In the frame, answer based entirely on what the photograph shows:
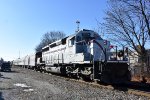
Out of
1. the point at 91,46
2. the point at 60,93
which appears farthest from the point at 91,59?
the point at 60,93

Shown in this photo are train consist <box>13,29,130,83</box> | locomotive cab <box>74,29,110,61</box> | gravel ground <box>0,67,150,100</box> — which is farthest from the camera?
locomotive cab <box>74,29,110,61</box>

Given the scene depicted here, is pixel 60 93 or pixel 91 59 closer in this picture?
pixel 60 93

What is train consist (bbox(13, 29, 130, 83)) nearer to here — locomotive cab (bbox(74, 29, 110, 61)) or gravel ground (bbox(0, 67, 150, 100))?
locomotive cab (bbox(74, 29, 110, 61))

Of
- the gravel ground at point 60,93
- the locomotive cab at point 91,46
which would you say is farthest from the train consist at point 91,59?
the gravel ground at point 60,93

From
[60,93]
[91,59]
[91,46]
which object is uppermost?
[91,46]

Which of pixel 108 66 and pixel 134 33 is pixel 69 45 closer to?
pixel 108 66

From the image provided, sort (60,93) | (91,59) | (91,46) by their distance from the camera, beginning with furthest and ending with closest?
(91,46)
(91,59)
(60,93)

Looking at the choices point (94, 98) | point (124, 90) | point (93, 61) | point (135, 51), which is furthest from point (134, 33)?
A: point (94, 98)

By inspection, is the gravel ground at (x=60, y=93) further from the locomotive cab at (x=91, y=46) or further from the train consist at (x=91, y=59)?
the locomotive cab at (x=91, y=46)

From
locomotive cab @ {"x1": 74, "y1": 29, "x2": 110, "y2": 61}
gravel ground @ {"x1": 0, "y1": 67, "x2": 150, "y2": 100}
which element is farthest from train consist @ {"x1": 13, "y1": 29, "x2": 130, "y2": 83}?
gravel ground @ {"x1": 0, "y1": 67, "x2": 150, "y2": 100}

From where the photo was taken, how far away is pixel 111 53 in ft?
61.2

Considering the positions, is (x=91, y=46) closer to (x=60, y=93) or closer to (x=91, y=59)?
(x=91, y=59)

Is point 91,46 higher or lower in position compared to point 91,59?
higher

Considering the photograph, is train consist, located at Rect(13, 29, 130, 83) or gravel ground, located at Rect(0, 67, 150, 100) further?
train consist, located at Rect(13, 29, 130, 83)
